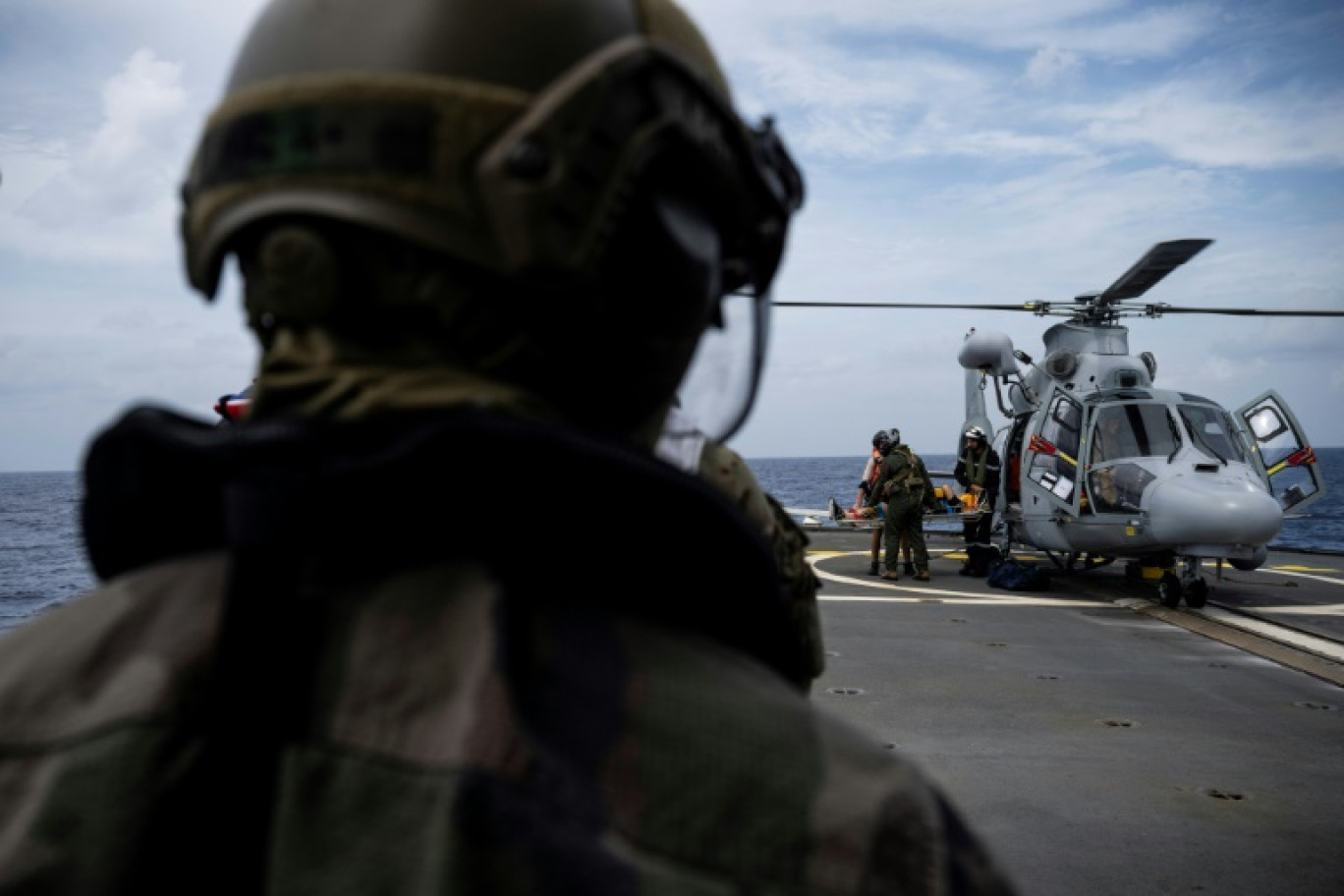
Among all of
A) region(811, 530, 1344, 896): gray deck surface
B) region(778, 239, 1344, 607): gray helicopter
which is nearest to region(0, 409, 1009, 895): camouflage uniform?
region(811, 530, 1344, 896): gray deck surface

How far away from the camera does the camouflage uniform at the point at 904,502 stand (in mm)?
10125

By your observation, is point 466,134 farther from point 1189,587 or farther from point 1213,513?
point 1189,587

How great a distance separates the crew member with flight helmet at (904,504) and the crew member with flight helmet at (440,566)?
9400 mm

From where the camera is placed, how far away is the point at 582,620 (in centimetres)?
73

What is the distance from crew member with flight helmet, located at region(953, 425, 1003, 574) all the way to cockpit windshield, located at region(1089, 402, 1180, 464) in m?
1.85

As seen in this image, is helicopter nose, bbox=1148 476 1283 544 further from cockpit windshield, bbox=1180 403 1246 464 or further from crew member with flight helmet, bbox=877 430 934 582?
crew member with flight helmet, bbox=877 430 934 582

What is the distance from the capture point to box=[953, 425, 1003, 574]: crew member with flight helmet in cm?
1136

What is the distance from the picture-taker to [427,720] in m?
0.68

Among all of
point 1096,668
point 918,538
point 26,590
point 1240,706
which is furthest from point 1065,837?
point 26,590

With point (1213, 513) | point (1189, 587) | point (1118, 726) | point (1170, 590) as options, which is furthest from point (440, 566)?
point (1170, 590)

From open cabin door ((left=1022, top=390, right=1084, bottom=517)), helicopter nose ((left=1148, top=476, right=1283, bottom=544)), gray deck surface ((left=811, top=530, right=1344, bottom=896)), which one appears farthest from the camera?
open cabin door ((left=1022, top=390, right=1084, bottom=517))

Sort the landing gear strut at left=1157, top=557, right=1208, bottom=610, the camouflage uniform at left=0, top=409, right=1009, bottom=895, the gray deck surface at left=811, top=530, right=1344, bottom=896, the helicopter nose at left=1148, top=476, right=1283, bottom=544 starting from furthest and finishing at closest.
A: the landing gear strut at left=1157, top=557, right=1208, bottom=610 < the helicopter nose at left=1148, top=476, right=1283, bottom=544 < the gray deck surface at left=811, top=530, right=1344, bottom=896 < the camouflage uniform at left=0, top=409, right=1009, bottom=895

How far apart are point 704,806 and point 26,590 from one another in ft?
54.7

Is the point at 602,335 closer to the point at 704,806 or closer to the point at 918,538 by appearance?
the point at 704,806
